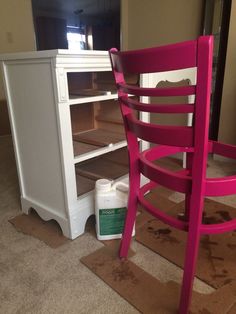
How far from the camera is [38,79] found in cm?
117

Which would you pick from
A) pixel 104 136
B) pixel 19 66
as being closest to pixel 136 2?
pixel 104 136

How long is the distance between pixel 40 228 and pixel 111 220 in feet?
1.39

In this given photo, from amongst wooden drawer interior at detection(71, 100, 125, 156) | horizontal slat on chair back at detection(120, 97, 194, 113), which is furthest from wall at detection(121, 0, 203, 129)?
horizontal slat on chair back at detection(120, 97, 194, 113)

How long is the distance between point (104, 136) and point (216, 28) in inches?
57.8

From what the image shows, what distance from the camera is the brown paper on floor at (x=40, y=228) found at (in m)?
1.31

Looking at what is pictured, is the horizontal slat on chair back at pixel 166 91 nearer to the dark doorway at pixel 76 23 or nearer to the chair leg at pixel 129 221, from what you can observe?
the chair leg at pixel 129 221

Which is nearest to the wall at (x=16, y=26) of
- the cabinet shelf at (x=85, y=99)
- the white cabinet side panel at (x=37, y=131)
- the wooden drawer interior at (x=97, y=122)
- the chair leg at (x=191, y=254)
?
the wooden drawer interior at (x=97, y=122)

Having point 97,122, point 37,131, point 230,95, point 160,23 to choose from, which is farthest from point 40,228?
point 160,23

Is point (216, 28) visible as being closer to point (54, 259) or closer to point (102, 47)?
point (102, 47)

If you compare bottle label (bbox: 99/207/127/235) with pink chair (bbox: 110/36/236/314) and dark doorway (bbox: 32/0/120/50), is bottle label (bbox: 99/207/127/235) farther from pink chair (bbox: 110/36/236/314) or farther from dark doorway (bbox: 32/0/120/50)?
dark doorway (bbox: 32/0/120/50)

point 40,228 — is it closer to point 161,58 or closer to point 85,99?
point 85,99

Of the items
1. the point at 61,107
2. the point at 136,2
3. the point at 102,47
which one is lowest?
the point at 61,107

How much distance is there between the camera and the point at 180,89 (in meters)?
0.76

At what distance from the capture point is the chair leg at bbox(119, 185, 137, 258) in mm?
1078
